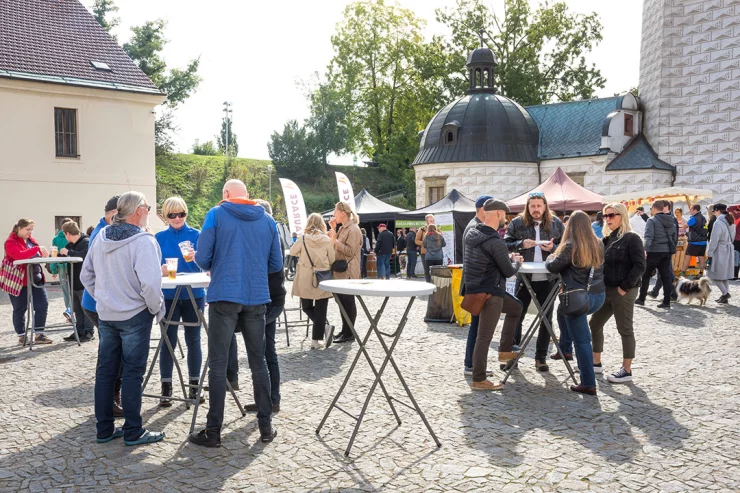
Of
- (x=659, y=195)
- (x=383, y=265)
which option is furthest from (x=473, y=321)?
(x=659, y=195)

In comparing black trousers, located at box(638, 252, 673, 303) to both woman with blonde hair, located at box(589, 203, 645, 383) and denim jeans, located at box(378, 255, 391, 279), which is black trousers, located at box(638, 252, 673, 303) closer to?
woman with blonde hair, located at box(589, 203, 645, 383)

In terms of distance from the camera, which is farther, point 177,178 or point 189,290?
point 177,178

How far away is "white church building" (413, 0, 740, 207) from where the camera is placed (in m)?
27.8

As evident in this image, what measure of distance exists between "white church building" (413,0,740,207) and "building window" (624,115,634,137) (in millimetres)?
64

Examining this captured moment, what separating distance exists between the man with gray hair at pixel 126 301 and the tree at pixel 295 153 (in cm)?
4727

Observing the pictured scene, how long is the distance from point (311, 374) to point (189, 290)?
208 cm

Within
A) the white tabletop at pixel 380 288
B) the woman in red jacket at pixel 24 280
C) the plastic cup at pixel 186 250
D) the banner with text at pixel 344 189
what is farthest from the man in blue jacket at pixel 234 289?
the banner with text at pixel 344 189

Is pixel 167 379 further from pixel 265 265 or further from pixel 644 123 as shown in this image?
pixel 644 123

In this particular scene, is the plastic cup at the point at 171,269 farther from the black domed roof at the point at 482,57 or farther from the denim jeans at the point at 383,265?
the black domed roof at the point at 482,57

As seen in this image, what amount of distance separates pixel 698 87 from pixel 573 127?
7.38 metres

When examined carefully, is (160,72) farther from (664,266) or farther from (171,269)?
(171,269)

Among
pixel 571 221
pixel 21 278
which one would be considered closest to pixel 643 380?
pixel 571 221

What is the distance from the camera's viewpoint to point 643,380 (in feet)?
23.1

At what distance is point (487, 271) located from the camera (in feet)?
21.4
